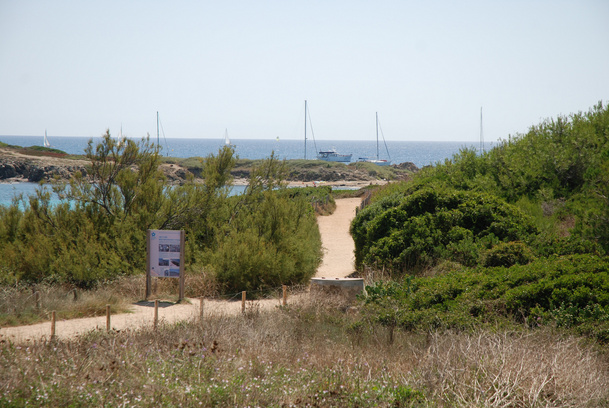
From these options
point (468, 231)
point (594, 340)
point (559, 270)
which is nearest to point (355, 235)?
point (468, 231)

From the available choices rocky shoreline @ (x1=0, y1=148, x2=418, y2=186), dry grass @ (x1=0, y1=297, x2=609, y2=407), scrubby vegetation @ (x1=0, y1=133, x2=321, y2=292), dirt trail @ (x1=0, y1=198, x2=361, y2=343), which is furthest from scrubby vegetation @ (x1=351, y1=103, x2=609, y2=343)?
rocky shoreline @ (x1=0, y1=148, x2=418, y2=186)

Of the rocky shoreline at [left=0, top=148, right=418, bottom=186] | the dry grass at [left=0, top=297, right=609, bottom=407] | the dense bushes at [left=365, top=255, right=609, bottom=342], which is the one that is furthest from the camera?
the rocky shoreline at [left=0, top=148, right=418, bottom=186]

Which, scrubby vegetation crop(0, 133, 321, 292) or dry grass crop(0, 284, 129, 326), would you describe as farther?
scrubby vegetation crop(0, 133, 321, 292)

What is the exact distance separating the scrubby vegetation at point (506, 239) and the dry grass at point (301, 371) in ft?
3.33

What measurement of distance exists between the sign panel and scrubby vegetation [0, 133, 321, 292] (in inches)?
44.9

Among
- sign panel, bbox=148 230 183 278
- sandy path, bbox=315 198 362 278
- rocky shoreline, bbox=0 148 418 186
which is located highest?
rocky shoreline, bbox=0 148 418 186

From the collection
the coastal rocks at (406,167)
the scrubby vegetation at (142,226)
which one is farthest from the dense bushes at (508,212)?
the coastal rocks at (406,167)

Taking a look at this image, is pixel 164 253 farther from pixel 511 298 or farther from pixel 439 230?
pixel 511 298

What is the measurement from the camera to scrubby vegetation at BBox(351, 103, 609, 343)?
7867mm

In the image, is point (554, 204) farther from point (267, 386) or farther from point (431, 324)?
point (267, 386)

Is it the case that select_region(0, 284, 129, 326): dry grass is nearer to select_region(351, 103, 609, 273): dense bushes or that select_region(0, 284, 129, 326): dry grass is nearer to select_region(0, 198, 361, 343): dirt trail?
select_region(0, 198, 361, 343): dirt trail

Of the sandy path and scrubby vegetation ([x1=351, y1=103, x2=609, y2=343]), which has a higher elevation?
scrubby vegetation ([x1=351, y1=103, x2=609, y2=343])

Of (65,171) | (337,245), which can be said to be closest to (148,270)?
(337,245)

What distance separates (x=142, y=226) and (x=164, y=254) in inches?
92.9
